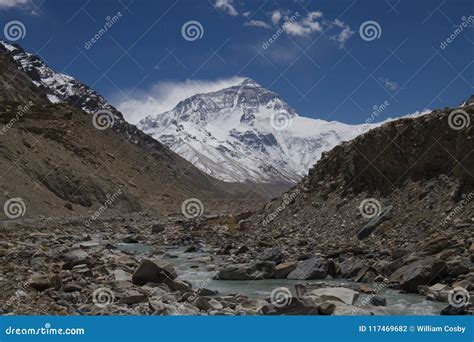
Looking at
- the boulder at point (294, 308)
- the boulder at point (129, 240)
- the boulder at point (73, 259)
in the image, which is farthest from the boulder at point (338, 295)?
the boulder at point (129, 240)

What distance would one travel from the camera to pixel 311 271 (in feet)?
73.3

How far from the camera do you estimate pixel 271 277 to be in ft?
74.5

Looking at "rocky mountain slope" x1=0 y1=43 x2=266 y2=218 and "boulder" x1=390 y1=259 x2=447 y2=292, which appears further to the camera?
"rocky mountain slope" x1=0 y1=43 x2=266 y2=218

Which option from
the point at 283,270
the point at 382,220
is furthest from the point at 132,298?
the point at 382,220

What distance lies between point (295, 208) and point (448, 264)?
804 inches

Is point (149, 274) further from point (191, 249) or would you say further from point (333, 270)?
point (191, 249)

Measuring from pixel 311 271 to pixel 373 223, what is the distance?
356 inches

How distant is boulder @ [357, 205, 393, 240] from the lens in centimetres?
2980

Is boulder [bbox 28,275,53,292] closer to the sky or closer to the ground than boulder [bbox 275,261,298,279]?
closer to the ground

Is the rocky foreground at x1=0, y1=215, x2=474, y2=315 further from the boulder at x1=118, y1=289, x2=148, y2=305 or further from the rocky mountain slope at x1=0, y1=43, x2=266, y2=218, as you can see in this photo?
the rocky mountain slope at x1=0, y1=43, x2=266, y2=218

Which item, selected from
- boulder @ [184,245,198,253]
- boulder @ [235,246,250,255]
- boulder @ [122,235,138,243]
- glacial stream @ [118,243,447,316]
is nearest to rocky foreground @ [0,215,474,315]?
glacial stream @ [118,243,447,316]

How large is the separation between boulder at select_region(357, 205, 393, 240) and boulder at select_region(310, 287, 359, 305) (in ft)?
41.5

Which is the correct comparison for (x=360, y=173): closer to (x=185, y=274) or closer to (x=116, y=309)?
(x=185, y=274)

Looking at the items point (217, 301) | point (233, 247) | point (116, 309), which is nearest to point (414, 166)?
point (233, 247)
